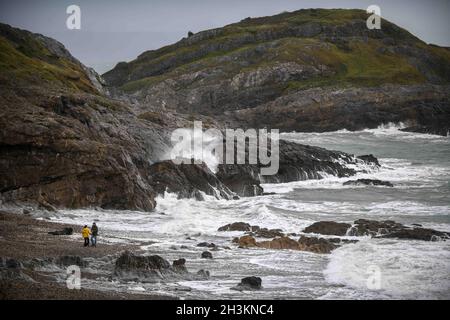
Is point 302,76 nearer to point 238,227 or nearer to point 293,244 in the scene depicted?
point 238,227

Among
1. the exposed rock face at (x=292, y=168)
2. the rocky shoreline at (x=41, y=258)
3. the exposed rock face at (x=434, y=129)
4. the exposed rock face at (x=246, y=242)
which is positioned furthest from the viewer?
the exposed rock face at (x=434, y=129)

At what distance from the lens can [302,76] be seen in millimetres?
150375

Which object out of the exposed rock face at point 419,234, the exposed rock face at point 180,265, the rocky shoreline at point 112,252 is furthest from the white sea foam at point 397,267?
the exposed rock face at point 180,265

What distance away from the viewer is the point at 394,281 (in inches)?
1109

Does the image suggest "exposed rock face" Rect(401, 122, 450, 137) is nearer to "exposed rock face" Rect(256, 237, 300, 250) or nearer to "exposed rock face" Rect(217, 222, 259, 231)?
"exposed rock face" Rect(217, 222, 259, 231)

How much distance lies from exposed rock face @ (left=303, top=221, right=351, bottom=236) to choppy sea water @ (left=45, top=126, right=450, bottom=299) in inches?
36.4

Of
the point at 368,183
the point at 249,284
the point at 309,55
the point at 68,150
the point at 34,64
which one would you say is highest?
the point at 309,55

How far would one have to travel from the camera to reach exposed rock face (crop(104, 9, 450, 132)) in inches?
4968

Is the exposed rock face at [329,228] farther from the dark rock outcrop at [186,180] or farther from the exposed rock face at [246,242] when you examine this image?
the dark rock outcrop at [186,180]

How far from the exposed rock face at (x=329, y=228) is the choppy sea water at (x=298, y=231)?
925 mm

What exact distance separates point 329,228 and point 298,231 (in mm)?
1811

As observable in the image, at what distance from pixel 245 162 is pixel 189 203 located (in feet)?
42.1

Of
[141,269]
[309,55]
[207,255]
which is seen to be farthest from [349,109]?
[141,269]

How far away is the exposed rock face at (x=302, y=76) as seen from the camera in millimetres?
126188
